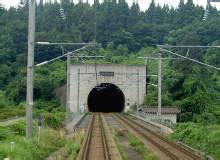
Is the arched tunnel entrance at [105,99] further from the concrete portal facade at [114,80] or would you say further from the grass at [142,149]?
the grass at [142,149]

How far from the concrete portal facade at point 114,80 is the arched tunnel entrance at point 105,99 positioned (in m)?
9.65

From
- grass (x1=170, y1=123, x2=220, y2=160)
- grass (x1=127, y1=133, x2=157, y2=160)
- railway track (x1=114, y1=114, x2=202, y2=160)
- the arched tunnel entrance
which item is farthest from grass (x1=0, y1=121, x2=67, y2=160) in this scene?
the arched tunnel entrance

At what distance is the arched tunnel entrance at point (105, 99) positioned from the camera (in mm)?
80750

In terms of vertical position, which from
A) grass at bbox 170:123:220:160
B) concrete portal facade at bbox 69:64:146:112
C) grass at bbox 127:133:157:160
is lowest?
grass at bbox 127:133:157:160

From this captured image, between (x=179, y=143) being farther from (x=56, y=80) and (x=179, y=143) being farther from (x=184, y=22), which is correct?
(x=184, y=22)

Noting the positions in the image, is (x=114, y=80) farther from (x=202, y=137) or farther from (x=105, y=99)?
(x=202, y=137)

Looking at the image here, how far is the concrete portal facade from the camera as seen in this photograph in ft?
223

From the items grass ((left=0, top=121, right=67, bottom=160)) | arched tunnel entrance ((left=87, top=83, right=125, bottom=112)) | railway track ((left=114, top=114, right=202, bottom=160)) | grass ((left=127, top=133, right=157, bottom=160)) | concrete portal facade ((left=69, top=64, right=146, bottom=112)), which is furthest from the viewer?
arched tunnel entrance ((left=87, top=83, right=125, bottom=112))

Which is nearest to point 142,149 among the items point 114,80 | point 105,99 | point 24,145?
point 24,145

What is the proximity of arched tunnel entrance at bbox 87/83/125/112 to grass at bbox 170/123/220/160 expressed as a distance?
49.4 metres

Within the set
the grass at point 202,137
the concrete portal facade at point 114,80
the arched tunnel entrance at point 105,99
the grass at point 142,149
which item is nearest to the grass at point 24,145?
the grass at point 142,149

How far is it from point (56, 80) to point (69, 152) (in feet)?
161

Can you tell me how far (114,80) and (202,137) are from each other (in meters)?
44.7

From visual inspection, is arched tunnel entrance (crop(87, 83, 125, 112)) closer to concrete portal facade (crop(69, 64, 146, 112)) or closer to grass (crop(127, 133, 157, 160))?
concrete portal facade (crop(69, 64, 146, 112))
